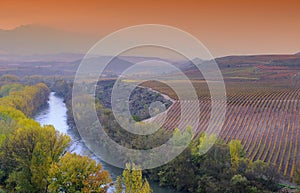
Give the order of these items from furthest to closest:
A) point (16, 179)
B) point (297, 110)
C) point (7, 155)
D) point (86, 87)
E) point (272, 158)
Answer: point (86, 87) → point (297, 110) → point (272, 158) → point (7, 155) → point (16, 179)

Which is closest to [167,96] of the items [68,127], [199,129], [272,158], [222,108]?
[222,108]

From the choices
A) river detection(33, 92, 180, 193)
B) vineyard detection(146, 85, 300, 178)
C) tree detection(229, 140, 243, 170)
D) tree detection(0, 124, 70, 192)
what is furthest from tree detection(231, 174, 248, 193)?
tree detection(0, 124, 70, 192)

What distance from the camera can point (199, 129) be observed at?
49.4 metres

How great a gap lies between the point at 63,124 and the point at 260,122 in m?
33.7

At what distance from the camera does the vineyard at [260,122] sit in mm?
40312

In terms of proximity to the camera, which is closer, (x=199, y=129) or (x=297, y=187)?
(x=297, y=187)

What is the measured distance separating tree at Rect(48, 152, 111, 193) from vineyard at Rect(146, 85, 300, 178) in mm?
18390

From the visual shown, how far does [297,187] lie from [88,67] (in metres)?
99.3

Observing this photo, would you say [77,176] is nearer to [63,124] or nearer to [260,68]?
[63,124]

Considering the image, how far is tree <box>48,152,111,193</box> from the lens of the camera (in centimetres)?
2608

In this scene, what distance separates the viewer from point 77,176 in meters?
26.5

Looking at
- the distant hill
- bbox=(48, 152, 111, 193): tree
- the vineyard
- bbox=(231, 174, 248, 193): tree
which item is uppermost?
the distant hill

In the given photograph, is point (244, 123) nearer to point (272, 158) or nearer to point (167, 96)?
point (272, 158)

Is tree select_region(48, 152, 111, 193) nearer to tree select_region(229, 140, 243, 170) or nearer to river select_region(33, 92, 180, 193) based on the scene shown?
river select_region(33, 92, 180, 193)
